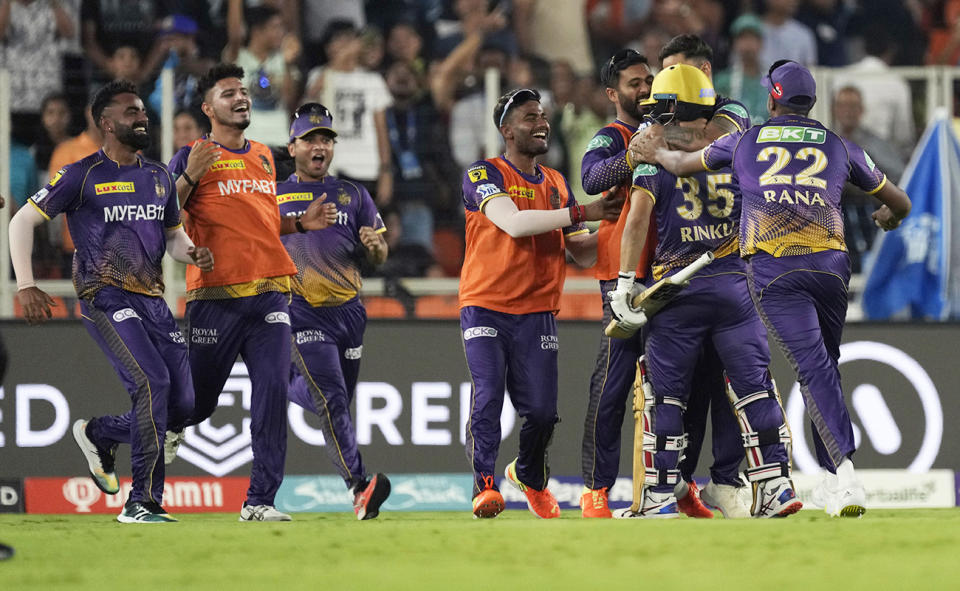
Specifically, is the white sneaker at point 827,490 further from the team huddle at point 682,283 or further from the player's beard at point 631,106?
the player's beard at point 631,106

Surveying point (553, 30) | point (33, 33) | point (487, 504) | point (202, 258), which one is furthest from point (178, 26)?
point (487, 504)

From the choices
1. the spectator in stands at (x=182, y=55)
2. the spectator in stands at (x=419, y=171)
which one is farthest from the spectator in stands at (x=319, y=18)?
the spectator in stands at (x=419, y=171)

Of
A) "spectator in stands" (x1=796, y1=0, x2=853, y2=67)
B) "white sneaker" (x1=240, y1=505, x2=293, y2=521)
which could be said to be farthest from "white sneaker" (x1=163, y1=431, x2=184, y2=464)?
"spectator in stands" (x1=796, y1=0, x2=853, y2=67)

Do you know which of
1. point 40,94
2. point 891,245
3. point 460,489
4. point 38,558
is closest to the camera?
point 38,558

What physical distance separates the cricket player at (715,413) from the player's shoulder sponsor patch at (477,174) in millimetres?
1164

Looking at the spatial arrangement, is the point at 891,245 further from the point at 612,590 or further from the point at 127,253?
the point at 612,590

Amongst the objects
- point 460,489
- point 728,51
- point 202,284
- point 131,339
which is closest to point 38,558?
point 131,339

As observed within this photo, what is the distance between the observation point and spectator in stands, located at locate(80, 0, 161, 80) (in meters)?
12.8

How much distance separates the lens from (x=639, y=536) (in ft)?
17.9

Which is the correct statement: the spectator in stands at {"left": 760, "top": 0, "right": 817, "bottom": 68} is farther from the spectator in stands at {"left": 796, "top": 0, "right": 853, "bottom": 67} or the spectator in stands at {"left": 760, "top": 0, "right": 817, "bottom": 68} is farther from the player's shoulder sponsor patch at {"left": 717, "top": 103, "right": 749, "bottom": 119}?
the player's shoulder sponsor patch at {"left": 717, "top": 103, "right": 749, "bottom": 119}

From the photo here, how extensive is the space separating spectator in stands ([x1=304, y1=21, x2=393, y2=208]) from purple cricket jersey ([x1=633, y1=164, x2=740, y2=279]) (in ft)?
13.9

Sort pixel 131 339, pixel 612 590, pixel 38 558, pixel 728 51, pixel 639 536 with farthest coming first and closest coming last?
pixel 728 51 → pixel 131 339 → pixel 639 536 → pixel 38 558 → pixel 612 590

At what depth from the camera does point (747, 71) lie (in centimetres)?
1237

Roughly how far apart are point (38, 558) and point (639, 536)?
7.45 feet
